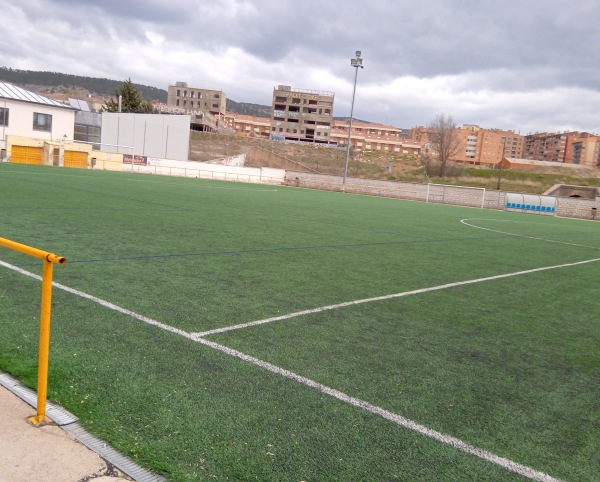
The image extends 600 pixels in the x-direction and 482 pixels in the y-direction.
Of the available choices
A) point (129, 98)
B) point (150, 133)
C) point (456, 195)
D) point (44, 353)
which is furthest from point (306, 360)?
point (129, 98)

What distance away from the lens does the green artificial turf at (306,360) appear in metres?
3.43

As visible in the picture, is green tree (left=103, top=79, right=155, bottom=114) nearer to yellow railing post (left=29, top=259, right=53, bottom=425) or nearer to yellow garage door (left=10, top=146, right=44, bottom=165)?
yellow garage door (left=10, top=146, right=44, bottom=165)

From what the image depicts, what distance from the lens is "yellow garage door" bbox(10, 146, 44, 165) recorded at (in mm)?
43719

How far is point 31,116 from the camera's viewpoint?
166ft

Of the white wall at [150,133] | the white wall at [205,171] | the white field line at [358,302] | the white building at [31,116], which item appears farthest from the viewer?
the white wall at [150,133]

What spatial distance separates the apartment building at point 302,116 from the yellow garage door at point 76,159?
90.5 meters

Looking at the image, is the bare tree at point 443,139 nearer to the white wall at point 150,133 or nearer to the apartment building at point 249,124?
the white wall at point 150,133

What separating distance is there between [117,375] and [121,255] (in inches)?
202

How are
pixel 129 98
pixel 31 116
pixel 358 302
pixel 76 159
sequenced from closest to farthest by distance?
pixel 358 302 → pixel 76 159 → pixel 31 116 → pixel 129 98

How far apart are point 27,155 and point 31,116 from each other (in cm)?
805

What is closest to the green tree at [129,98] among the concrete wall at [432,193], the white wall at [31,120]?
the white wall at [31,120]

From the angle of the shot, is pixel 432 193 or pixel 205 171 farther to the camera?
pixel 205 171

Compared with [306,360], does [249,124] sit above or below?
above

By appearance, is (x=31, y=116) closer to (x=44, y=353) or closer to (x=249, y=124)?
(x=44, y=353)
